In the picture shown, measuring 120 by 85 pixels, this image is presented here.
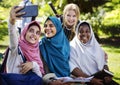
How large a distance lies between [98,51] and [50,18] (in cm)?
82

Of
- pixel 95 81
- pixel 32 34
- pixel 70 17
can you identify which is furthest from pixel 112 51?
pixel 32 34

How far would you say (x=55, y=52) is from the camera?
14.0 feet

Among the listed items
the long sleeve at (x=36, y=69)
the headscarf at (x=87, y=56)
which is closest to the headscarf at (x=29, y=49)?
the long sleeve at (x=36, y=69)

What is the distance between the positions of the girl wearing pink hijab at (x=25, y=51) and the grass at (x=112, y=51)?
349 cm

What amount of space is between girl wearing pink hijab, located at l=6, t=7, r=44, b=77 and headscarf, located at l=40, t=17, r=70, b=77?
169 millimetres

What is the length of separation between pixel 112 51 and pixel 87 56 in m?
7.60

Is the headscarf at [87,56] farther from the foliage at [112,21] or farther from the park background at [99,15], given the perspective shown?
the foliage at [112,21]

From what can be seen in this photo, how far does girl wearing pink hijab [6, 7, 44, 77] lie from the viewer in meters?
3.82

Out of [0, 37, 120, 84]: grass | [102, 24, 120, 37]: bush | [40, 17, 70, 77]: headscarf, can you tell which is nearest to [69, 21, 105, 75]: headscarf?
[40, 17, 70, 77]: headscarf

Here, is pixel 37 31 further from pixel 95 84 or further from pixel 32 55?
pixel 95 84

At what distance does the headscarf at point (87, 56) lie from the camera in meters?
4.50

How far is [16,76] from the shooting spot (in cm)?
372

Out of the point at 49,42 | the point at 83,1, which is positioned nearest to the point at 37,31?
the point at 49,42

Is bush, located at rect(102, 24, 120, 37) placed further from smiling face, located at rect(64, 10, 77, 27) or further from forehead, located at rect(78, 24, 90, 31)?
forehead, located at rect(78, 24, 90, 31)
